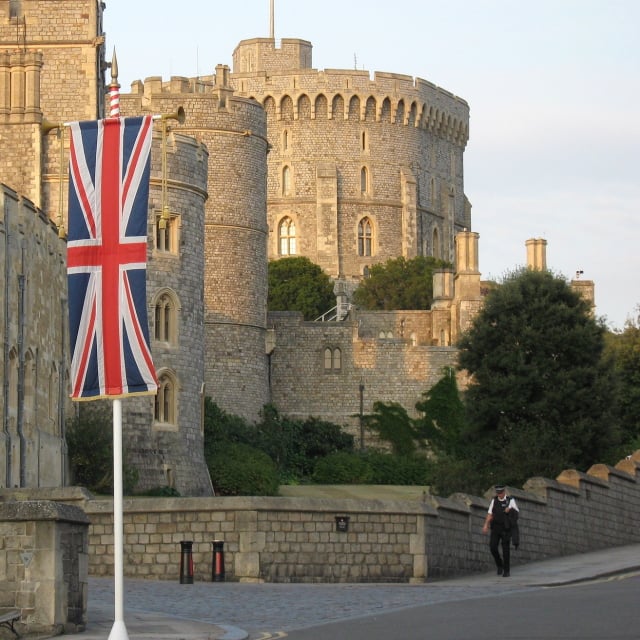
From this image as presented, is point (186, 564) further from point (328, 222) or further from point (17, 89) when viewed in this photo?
point (328, 222)

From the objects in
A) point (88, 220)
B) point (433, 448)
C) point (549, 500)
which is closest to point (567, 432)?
point (549, 500)

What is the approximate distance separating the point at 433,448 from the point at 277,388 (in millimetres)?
6331

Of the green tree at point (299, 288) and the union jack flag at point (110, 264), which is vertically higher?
the green tree at point (299, 288)

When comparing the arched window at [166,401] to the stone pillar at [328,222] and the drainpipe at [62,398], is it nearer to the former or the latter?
the drainpipe at [62,398]

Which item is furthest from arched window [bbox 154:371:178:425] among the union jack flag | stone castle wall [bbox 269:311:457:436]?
the union jack flag

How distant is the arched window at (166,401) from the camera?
51.3m

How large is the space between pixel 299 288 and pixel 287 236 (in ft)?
45.3

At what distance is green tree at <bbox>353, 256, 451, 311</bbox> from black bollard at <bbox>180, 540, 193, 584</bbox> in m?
68.8

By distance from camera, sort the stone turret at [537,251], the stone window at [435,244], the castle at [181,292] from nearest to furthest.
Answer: the castle at [181,292]
the stone turret at [537,251]
the stone window at [435,244]

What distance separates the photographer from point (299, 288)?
3903 inches

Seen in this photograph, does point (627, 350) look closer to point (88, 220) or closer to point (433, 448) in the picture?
point (433, 448)

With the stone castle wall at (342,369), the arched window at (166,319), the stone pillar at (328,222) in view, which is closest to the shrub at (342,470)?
the stone castle wall at (342,369)

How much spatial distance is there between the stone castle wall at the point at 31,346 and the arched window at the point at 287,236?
211 ft

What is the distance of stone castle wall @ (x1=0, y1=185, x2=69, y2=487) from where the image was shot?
41.0 metres
